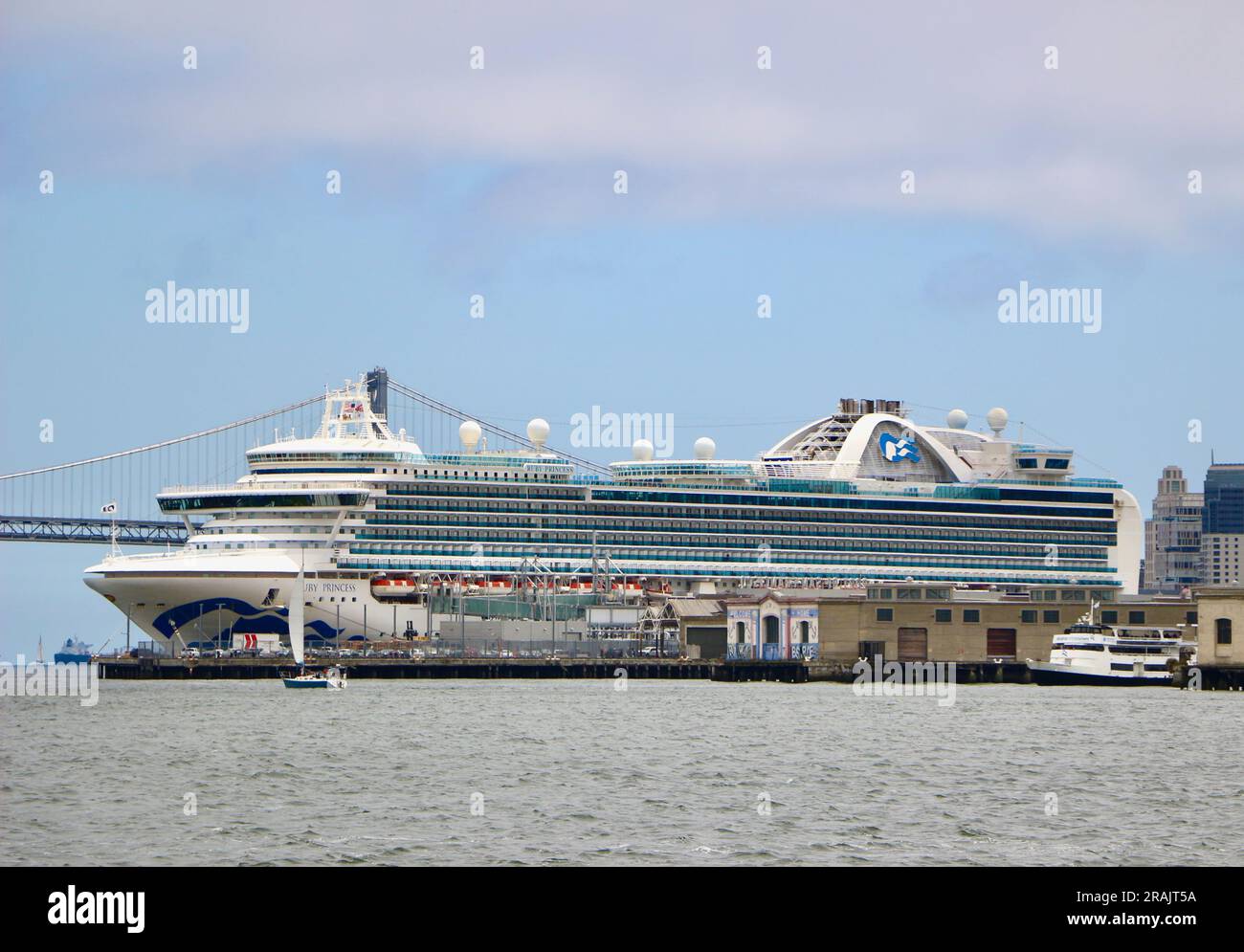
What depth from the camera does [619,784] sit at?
38.6m

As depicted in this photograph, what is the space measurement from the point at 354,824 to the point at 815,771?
12.2m

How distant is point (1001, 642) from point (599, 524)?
26.3m

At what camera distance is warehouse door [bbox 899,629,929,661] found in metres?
92.2

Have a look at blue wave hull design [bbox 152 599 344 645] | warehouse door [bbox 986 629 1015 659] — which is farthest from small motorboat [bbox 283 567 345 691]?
warehouse door [bbox 986 629 1015 659]

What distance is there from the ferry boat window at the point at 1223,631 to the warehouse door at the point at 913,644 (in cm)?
1420

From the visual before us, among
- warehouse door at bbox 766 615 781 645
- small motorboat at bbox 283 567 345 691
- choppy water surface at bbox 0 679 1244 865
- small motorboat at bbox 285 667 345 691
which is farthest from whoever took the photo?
warehouse door at bbox 766 615 781 645

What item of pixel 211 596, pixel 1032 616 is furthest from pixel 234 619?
pixel 1032 616

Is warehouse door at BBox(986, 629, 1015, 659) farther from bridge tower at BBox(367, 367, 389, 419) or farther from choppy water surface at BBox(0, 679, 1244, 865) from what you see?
bridge tower at BBox(367, 367, 389, 419)

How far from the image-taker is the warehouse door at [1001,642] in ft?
307

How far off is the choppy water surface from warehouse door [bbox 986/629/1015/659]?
26.4m

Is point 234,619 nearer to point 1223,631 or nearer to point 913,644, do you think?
point 913,644

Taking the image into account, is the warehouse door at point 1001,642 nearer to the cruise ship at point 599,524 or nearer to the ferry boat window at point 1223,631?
the ferry boat window at point 1223,631

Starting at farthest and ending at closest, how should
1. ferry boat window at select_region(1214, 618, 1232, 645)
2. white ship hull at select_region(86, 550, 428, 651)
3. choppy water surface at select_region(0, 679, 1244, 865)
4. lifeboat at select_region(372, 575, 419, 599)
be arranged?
lifeboat at select_region(372, 575, 419, 599)
white ship hull at select_region(86, 550, 428, 651)
ferry boat window at select_region(1214, 618, 1232, 645)
choppy water surface at select_region(0, 679, 1244, 865)
